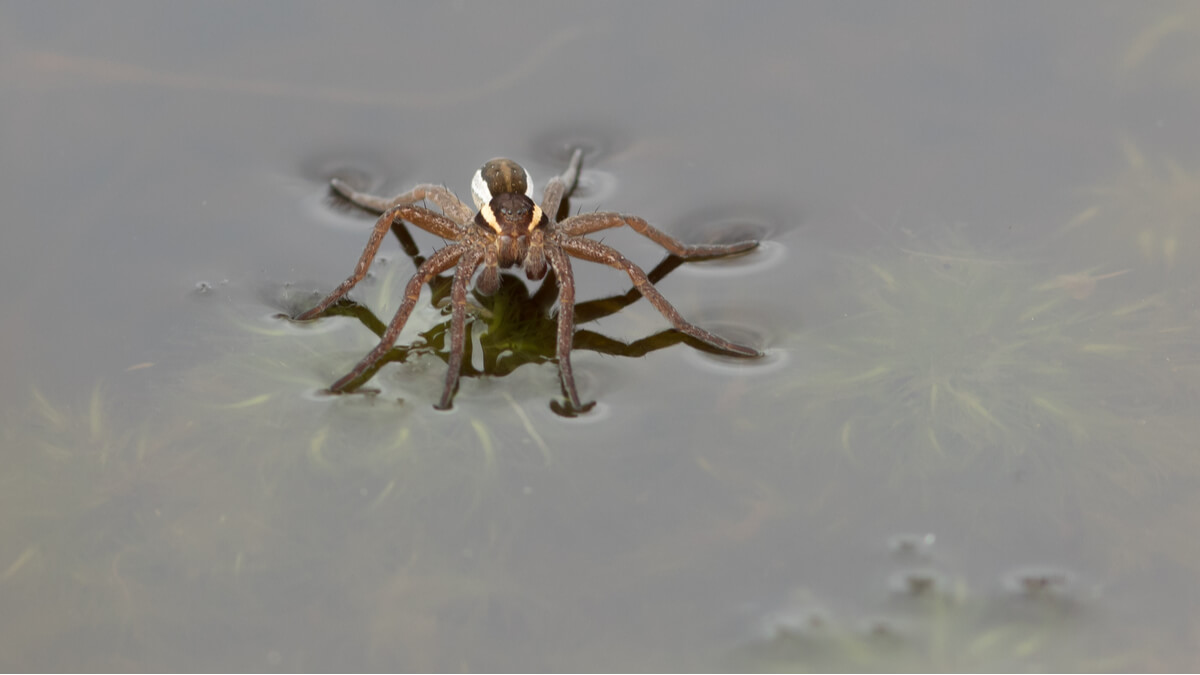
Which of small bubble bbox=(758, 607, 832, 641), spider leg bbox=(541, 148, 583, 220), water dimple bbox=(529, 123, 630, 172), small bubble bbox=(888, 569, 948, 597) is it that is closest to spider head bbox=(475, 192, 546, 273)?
spider leg bbox=(541, 148, 583, 220)

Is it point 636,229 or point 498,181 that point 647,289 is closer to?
point 636,229

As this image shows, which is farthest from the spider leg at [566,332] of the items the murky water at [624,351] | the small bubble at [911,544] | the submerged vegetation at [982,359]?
the small bubble at [911,544]

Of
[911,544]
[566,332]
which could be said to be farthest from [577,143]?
[911,544]

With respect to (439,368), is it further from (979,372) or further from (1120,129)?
(1120,129)

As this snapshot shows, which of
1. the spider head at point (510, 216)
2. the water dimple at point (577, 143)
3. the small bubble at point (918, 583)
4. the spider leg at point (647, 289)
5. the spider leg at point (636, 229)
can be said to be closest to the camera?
the small bubble at point (918, 583)

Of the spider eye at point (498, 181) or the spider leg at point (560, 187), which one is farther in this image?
the spider leg at point (560, 187)

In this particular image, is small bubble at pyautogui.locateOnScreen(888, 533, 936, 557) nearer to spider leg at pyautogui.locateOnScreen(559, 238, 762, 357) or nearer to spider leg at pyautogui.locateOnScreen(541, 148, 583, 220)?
spider leg at pyautogui.locateOnScreen(559, 238, 762, 357)

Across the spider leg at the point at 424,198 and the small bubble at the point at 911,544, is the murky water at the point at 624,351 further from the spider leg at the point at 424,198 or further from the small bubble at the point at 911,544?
the spider leg at the point at 424,198

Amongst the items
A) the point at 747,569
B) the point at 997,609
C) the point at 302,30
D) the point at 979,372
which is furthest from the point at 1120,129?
the point at 302,30
